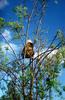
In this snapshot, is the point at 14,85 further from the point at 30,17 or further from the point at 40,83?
the point at 30,17

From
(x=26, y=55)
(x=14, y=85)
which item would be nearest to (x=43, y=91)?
(x=14, y=85)

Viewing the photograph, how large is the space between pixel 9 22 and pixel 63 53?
3369mm

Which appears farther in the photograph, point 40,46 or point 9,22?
point 40,46

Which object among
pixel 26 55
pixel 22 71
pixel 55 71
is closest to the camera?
pixel 26 55

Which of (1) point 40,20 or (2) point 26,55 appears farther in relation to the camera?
(1) point 40,20

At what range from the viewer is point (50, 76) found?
16.9 meters

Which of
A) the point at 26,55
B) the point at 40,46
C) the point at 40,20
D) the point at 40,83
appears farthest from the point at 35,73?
the point at 26,55

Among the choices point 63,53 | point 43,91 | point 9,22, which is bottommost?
point 43,91

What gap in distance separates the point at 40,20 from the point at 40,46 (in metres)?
1.44

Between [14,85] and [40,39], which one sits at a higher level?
[40,39]

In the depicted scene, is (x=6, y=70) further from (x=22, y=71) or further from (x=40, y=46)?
(x=40, y=46)

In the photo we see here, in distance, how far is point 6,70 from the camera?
14727 mm

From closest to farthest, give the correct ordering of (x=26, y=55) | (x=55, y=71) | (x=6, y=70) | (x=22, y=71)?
(x=26, y=55) < (x=6, y=70) < (x=22, y=71) < (x=55, y=71)

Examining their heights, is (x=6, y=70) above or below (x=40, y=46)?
below
